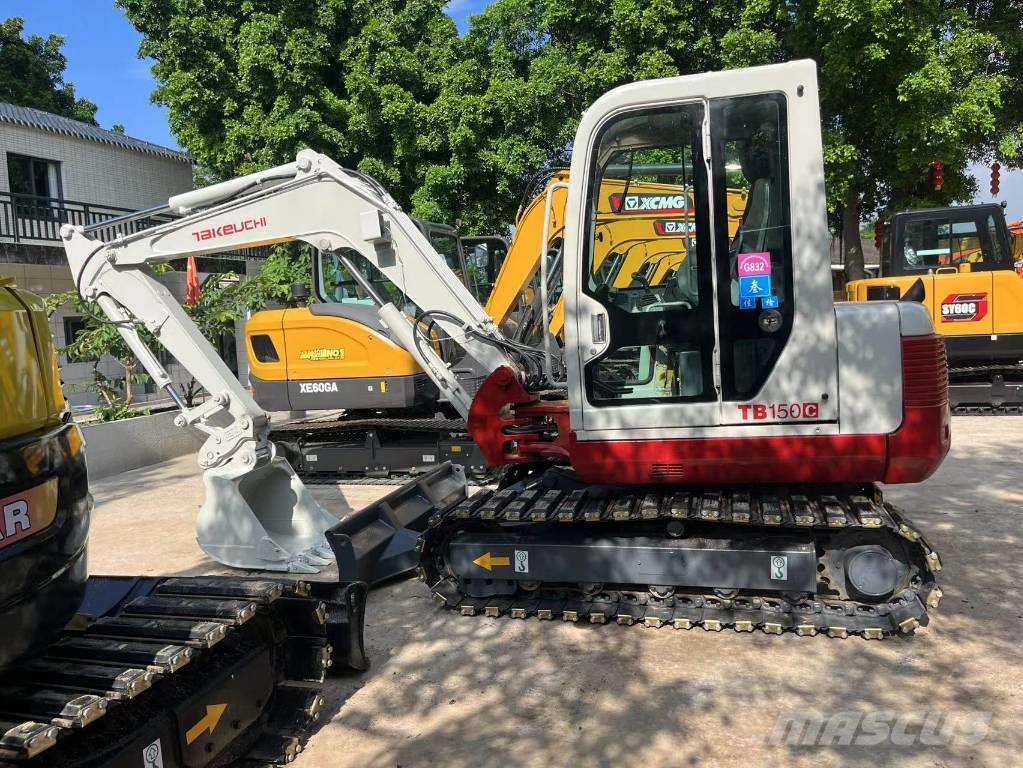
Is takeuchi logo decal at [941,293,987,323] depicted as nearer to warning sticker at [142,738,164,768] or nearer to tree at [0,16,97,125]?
warning sticker at [142,738,164,768]

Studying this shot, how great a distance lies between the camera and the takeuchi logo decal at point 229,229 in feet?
18.1

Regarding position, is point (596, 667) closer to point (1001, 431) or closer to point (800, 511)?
point (800, 511)

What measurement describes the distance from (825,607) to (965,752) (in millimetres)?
1176

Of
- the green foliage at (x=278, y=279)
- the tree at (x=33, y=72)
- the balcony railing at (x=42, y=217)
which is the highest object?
the tree at (x=33, y=72)

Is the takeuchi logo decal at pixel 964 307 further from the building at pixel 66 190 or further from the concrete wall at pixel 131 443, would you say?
the building at pixel 66 190

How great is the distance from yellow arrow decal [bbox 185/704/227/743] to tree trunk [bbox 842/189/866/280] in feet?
48.1

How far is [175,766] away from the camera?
268 cm

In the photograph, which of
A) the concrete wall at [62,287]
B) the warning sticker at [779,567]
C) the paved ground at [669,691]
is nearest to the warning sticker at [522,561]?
the paved ground at [669,691]

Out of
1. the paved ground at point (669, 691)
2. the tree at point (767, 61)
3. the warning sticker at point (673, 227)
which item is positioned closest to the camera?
the paved ground at point (669, 691)

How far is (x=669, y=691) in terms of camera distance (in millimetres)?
3635

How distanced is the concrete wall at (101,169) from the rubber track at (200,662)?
17166 millimetres

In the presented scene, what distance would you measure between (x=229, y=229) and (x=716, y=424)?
3700mm

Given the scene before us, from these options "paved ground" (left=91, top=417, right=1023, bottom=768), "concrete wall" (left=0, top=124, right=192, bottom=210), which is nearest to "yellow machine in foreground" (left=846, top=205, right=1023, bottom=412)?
"paved ground" (left=91, top=417, right=1023, bottom=768)

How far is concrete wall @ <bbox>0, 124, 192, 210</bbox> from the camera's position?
17.1 m
